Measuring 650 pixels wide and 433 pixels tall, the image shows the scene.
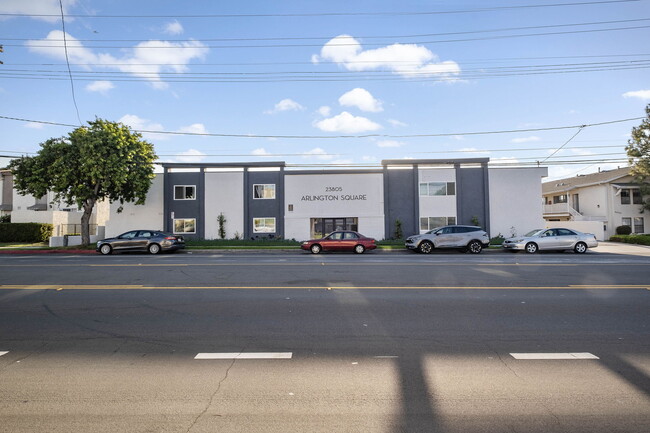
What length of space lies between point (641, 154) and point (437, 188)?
2033cm

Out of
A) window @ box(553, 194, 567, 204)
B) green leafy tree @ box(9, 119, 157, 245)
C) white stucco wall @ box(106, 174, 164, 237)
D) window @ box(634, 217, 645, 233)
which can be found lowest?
window @ box(634, 217, 645, 233)

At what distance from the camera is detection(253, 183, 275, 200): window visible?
102ft

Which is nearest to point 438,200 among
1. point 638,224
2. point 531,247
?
point 531,247

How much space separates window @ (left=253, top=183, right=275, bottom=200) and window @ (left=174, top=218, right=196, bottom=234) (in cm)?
551

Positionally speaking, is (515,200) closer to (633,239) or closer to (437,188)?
(437,188)

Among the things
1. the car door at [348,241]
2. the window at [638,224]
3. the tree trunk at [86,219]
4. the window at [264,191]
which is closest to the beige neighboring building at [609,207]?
the window at [638,224]

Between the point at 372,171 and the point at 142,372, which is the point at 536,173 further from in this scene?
the point at 142,372

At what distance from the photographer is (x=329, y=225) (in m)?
31.1

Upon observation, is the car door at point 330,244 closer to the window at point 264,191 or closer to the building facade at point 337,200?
the building facade at point 337,200

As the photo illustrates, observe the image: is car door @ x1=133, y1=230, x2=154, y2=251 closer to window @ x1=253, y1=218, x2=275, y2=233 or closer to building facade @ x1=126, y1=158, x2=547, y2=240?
building facade @ x1=126, y1=158, x2=547, y2=240

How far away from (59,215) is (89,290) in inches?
1358

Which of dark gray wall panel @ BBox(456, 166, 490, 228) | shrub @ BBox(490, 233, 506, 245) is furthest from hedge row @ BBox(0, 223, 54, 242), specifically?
shrub @ BBox(490, 233, 506, 245)

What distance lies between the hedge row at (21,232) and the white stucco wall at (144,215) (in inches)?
333

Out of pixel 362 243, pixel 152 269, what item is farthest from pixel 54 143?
pixel 362 243
